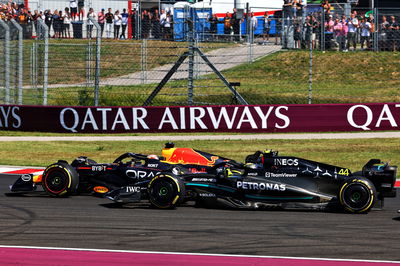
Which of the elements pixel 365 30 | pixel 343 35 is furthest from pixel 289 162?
pixel 343 35

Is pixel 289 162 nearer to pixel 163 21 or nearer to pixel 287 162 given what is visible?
pixel 287 162

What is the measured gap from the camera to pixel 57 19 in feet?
84.0

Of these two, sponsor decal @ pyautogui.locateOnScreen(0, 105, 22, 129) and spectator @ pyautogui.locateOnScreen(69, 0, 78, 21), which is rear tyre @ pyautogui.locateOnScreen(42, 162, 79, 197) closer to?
sponsor decal @ pyautogui.locateOnScreen(0, 105, 22, 129)

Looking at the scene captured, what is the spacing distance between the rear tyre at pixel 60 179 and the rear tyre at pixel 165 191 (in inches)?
53.9

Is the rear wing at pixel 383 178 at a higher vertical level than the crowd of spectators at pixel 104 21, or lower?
lower

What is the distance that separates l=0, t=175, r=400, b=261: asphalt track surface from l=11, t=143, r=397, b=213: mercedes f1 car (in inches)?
6.0

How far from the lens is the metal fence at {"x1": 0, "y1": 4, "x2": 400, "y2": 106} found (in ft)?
72.0

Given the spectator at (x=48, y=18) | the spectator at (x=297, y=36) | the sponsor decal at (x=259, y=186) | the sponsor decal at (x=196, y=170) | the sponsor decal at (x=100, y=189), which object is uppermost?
the spectator at (x=48, y=18)

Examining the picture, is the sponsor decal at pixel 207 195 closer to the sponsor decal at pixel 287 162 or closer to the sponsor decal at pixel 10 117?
the sponsor decal at pixel 287 162

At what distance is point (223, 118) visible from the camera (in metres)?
19.2

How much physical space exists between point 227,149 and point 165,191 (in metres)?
7.23

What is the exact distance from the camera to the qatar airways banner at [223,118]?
18.8m

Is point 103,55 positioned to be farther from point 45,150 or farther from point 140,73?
point 45,150

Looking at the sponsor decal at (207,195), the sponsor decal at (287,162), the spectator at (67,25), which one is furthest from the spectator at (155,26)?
the sponsor decal at (207,195)
